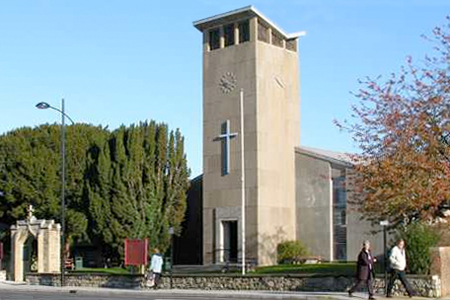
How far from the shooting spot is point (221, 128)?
160ft

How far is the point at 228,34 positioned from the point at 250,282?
22283mm

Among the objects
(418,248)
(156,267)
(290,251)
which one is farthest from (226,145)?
(418,248)

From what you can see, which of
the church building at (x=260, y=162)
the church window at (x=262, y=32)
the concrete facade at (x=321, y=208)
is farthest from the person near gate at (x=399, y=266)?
the church window at (x=262, y=32)

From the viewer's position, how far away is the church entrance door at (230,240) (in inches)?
1913

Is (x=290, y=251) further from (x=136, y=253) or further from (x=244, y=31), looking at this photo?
(x=136, y=253)

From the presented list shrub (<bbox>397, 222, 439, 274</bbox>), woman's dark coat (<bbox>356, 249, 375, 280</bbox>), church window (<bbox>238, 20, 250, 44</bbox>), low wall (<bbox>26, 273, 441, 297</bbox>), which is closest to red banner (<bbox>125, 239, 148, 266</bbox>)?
low wall (<bbox>26, 273, 441, 297</bbox>)

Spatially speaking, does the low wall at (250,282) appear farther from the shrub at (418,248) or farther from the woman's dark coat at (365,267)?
the woman's dark coat at (365,267)

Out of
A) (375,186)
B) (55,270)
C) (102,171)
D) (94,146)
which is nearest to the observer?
(375,186)

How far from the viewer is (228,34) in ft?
163

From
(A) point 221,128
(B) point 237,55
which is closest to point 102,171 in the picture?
(A) point 221,128

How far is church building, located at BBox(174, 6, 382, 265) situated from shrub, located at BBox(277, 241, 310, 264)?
43cm

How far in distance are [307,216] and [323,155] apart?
12.5ft

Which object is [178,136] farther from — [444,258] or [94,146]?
[444,258]

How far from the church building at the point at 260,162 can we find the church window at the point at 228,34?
6 centimetres
